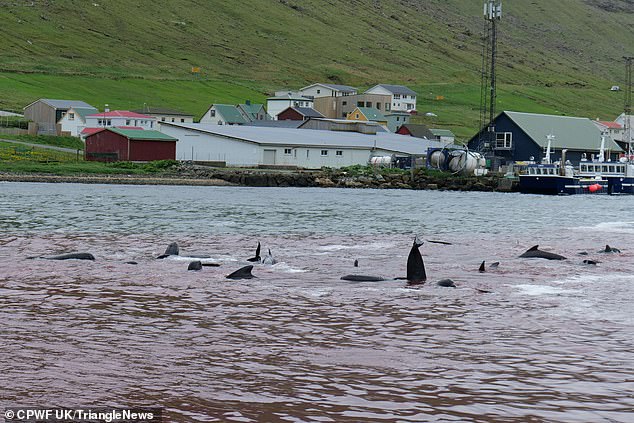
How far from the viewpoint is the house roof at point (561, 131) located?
11116cm

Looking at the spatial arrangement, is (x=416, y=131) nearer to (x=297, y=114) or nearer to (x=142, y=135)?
(x=297, y=114)

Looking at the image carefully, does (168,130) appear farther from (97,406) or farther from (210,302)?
(97,406)

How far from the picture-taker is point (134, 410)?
39.8 ft

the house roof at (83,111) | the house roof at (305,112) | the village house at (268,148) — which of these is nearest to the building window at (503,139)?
the village house at (268,148)

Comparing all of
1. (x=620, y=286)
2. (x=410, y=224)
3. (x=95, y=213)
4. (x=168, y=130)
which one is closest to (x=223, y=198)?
(x=95, y=213)

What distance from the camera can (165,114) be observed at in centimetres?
13850

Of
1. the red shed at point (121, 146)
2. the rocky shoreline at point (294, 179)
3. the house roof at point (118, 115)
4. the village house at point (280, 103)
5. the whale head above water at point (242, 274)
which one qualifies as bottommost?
the whale head above water at point (242, 274)

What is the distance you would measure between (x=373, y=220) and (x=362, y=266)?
808 inches

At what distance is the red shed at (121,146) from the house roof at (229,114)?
4201cm

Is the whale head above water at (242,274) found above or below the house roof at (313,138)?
below

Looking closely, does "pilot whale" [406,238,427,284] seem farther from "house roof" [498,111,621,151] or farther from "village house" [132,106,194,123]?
"village house" [132,106,194,123]

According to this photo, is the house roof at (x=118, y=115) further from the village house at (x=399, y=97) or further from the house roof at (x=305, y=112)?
the village house at (x=399, y=97)

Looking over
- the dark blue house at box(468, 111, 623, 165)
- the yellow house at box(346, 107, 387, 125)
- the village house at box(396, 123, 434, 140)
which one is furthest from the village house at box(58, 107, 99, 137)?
the dark blue house at box(468, 111, 623, 165)

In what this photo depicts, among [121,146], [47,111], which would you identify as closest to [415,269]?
[121,146]
